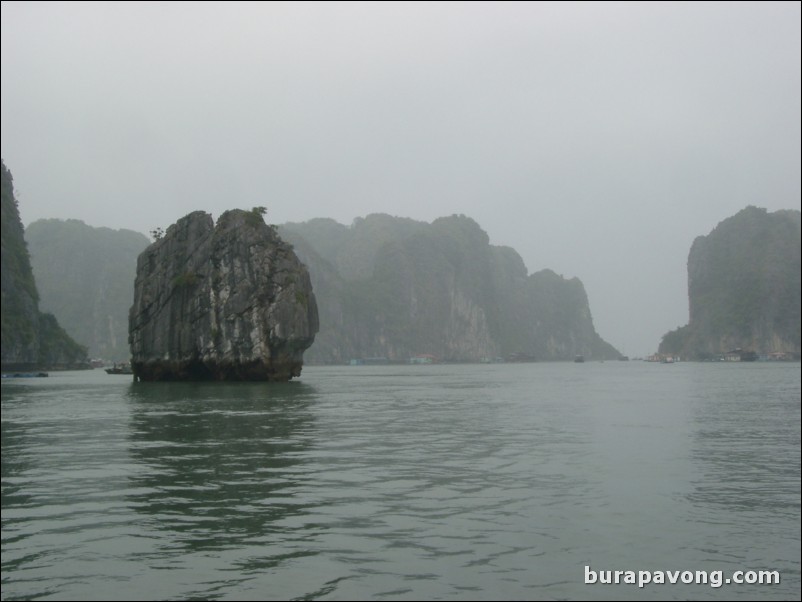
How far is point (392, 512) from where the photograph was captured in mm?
12336

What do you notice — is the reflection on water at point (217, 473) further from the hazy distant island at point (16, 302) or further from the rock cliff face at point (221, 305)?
the hazy distant island at point (16, 302)

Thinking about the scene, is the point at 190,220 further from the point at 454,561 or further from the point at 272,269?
the point at 454,561

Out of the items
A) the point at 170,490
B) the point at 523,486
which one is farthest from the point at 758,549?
the point at 170,490

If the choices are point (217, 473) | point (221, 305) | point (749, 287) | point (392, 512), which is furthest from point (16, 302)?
point (392, 512)

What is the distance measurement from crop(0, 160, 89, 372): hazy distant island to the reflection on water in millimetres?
105033

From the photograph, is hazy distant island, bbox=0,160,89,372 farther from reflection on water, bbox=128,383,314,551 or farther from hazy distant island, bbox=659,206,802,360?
hazy distant island, bbox=659,206,802,360

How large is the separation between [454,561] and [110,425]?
23.1 metres

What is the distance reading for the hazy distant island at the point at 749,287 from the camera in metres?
95.8

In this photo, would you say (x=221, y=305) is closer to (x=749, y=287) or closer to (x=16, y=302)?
(x=16, y=302)

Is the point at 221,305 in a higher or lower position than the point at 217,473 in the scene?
higher

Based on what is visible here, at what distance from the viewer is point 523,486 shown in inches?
581

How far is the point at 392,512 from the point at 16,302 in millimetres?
133754

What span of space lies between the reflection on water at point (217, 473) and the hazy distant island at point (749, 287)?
73.9 metres

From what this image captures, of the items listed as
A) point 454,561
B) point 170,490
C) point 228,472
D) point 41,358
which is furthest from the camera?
point 41,358
